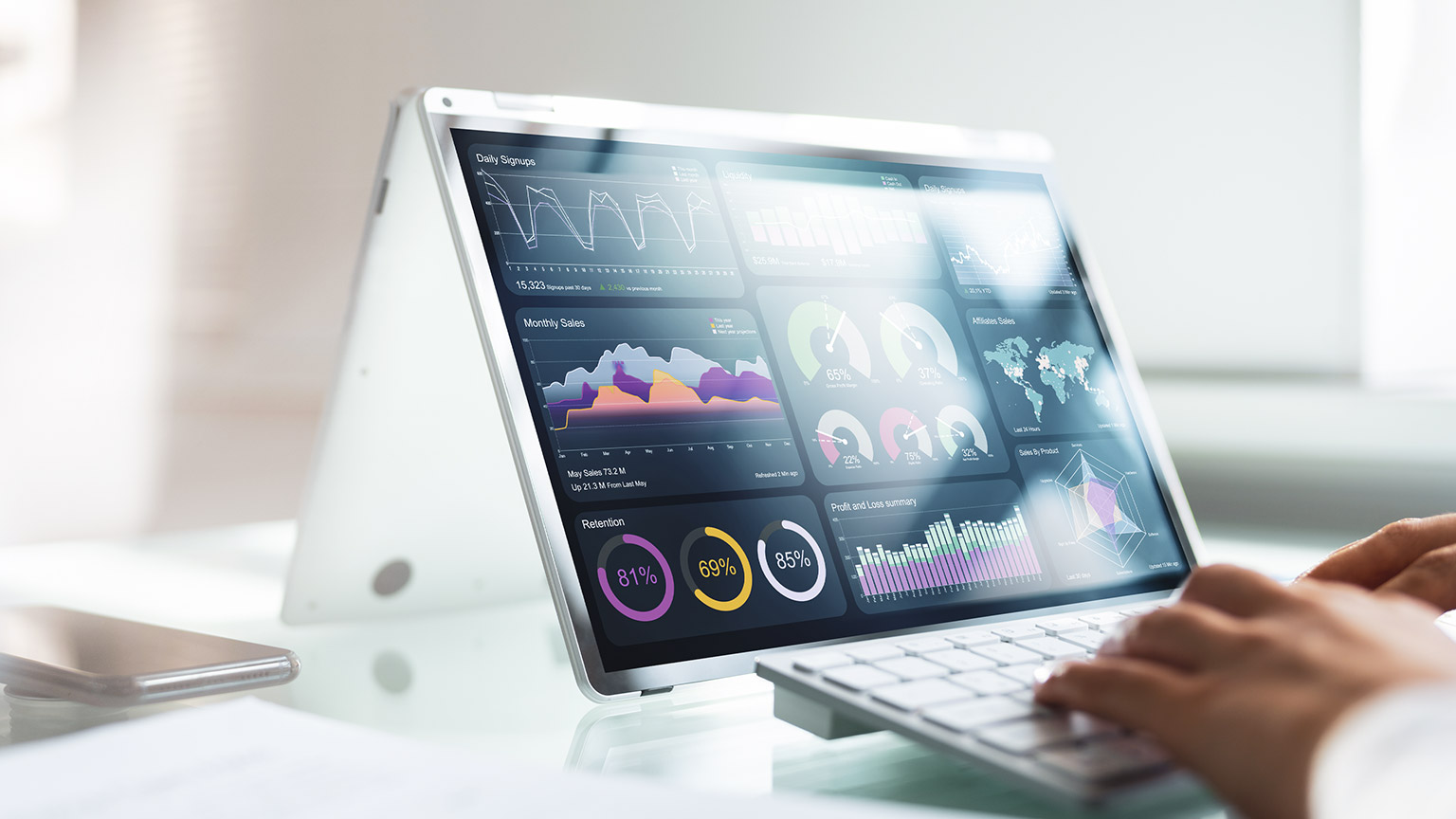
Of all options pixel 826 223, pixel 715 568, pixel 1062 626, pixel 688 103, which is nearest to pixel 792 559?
pixel 715 568

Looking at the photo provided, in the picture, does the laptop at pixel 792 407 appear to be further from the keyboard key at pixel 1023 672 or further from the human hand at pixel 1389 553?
the human hand at pixel 1389 553

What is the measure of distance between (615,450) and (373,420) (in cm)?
21

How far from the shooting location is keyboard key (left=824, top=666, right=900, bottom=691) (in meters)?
0.47

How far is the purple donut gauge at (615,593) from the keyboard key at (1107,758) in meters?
0.25

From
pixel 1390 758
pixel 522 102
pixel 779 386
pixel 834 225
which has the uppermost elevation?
pixel 522 102

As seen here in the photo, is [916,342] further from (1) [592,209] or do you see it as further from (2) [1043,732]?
(2) [1043,732]

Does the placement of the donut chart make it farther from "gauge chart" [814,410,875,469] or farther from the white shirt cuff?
the white shirt cuff

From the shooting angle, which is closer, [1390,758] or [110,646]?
[1390,758]

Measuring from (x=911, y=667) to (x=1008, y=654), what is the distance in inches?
2.3

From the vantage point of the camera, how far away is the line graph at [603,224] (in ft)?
2.10

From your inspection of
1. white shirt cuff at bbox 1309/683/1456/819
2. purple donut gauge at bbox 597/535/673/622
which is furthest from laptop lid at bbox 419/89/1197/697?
white shirt cuff at bbox 1309/683/1456/819

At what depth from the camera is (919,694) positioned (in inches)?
17.8

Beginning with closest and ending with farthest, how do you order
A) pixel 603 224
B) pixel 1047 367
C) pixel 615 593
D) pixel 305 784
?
pixel 305 784, pixel 615 593, pixel 603 224, pixel 1047 367

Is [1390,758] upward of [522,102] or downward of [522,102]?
downward
